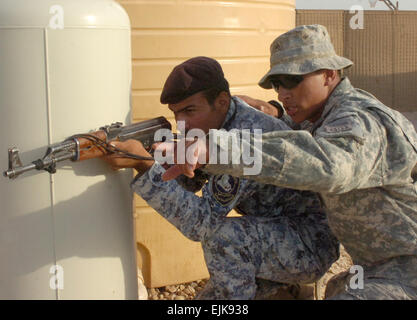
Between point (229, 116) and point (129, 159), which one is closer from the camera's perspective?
point (129, 159)

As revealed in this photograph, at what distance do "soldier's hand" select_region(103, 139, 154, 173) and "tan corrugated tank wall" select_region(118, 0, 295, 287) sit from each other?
115cm

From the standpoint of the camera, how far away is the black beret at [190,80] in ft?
9.40

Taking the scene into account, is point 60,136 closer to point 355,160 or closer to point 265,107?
point 355,160

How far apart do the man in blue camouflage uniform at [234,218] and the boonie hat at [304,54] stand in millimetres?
373

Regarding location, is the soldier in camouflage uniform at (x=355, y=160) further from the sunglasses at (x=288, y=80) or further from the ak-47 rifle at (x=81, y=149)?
the ak-47 rifle at (x=81, y=149)

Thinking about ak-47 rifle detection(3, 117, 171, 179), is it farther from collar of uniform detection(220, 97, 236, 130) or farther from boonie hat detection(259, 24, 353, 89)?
boonie hat detection(259, 24, 353, 89)

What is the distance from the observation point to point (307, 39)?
2602 millimetres

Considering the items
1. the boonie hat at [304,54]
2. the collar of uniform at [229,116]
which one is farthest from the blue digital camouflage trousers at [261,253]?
the boonie hat at [304,54]

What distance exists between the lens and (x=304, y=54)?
2561mm

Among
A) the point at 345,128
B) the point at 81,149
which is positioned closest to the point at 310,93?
the point at 345,128

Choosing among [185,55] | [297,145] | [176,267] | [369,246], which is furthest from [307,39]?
[176,267]

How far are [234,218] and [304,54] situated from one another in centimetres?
80

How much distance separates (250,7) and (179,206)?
5.63ft
